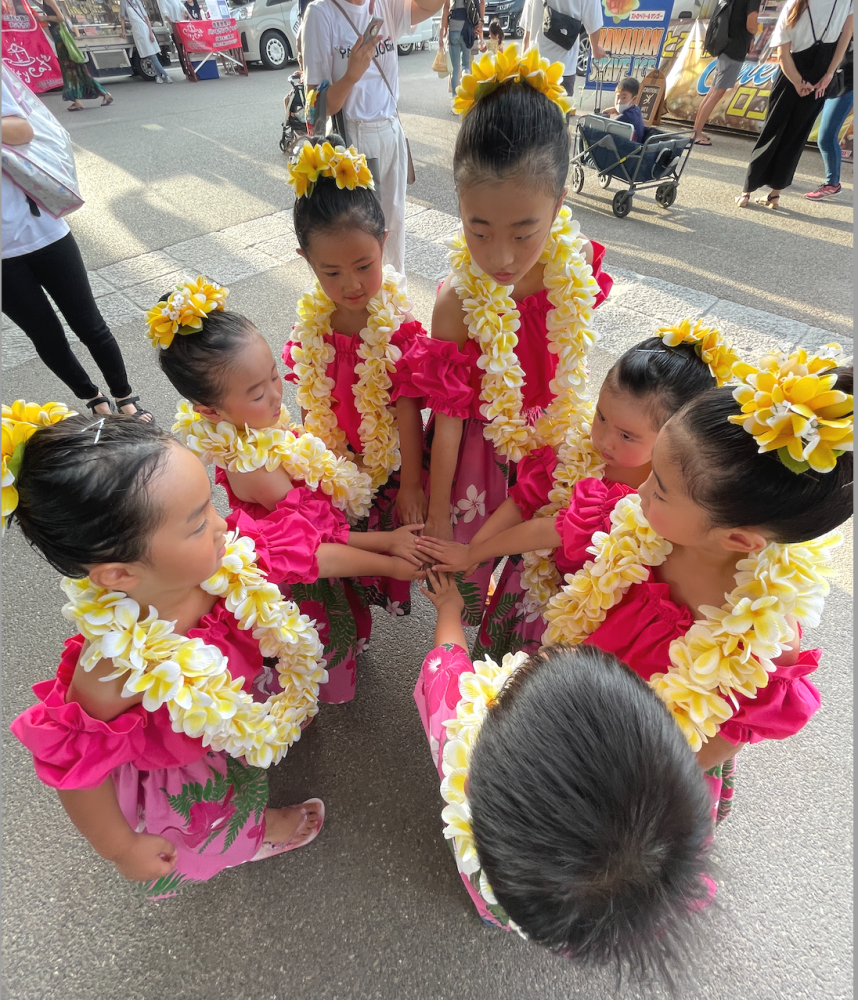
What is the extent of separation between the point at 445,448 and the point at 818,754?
1.46 metres

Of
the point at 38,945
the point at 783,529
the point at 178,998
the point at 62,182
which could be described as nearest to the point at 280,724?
the point at 178,998

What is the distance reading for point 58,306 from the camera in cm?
254

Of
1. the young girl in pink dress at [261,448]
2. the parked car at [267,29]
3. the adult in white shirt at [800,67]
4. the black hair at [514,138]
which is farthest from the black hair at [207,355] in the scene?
the parked car at [267,29]

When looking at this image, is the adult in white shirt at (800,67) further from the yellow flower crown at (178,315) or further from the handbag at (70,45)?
the handbag at (70,45)

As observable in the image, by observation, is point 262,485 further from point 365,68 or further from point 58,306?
point 365,68

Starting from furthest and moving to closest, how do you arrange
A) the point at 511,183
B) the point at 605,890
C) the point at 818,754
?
the point at 818,754 < the point at 511,183 < the point at 605,890

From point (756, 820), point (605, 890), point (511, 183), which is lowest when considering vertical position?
point (756, 820)

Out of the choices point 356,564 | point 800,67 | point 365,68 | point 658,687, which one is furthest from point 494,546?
point 800,67

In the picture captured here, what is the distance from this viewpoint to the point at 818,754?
67.7 inches

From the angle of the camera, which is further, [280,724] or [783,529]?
[280,724]

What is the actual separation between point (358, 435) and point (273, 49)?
12.2 meters

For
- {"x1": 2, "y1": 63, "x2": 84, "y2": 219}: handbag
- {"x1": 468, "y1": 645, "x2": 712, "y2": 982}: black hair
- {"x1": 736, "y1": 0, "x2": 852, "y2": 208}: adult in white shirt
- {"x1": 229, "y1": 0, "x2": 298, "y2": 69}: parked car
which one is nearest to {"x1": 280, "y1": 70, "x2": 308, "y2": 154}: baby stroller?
{"x1": 2, "y1": 63, "x2": 84, "y2": 219}: handbag

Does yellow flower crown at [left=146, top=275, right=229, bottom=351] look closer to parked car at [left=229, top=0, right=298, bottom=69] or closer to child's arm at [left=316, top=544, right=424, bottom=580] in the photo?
child's arm at [left=316, top=544, right=424, bottom=580]

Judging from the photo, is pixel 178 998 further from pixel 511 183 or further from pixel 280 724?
pixel 511 183
